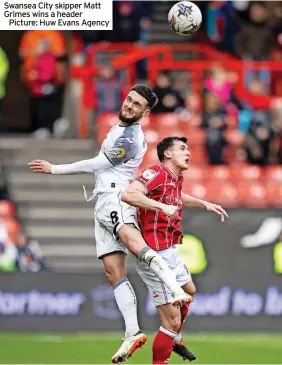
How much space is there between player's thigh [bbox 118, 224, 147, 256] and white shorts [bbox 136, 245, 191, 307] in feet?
0.81

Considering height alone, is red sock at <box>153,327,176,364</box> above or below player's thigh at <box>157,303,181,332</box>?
below

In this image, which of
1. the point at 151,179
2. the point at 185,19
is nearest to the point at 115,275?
the point at 151,179

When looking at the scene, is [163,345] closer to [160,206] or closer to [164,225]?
[164,225]

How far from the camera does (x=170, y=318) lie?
482 inches

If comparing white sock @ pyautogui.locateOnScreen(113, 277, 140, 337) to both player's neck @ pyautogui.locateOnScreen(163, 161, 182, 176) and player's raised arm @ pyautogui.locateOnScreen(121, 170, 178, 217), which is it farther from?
player's neck @ pyautogui.locateOnScreen(163, 161, 182, 176)

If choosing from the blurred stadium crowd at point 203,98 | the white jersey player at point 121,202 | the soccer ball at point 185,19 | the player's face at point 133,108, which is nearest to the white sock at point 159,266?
the white jersey player at point 121,202

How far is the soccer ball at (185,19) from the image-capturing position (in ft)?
40.8

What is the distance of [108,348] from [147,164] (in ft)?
12.8

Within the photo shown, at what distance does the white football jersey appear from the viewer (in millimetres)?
12234

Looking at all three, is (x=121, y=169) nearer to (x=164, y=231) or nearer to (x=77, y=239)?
(x=164, y=231)

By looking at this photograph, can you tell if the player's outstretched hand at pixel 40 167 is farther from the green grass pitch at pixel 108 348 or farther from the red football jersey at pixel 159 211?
the green grass pitch at pixel 108 348

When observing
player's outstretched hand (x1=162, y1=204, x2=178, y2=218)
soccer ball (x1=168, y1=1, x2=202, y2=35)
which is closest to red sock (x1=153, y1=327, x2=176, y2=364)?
player's outstretched hand (x1=162, y1=204, x2=178, y2=218)

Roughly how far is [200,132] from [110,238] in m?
7.78

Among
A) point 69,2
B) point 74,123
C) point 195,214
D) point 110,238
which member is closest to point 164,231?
point 110,238
